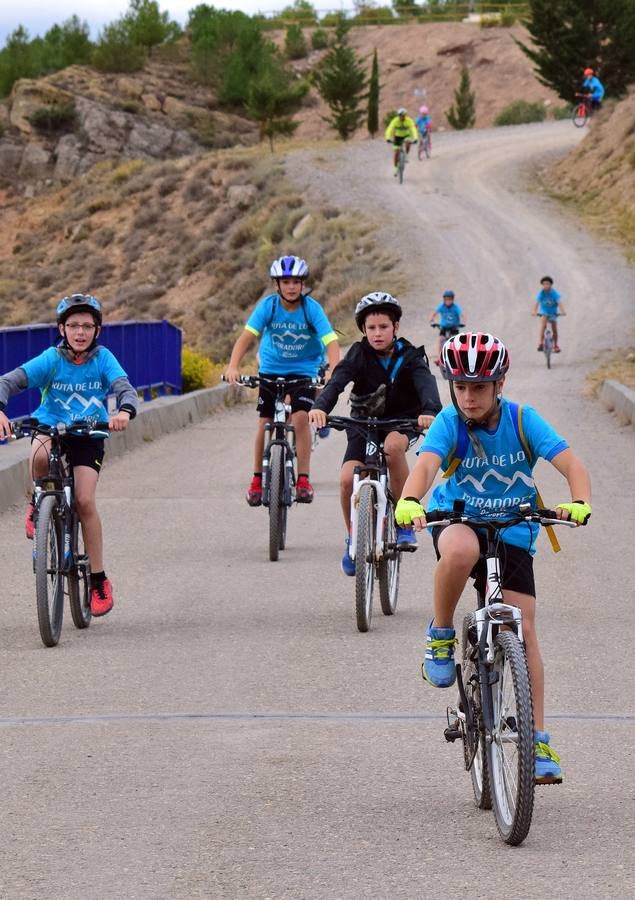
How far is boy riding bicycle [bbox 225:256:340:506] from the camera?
40.6 feet

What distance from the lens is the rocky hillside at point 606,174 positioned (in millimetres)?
50219

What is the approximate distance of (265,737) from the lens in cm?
679

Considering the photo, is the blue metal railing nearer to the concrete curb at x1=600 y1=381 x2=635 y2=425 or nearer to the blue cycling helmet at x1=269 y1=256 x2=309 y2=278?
the blue cycling helmet at x1=269 y1=256 x2=309 y2=278

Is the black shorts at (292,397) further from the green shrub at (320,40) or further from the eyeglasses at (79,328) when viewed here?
the green shrub at (320,40)

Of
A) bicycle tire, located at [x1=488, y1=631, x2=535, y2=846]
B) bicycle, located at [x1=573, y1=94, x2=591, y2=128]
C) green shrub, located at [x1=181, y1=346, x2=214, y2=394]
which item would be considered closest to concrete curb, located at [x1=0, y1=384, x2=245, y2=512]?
green shrub, located at [x1=181, y1=346, x2=214, y2=394]

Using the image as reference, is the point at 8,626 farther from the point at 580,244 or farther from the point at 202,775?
the point at 580,244

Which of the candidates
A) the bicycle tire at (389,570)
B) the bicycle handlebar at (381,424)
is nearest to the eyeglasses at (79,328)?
the bicycle handlebar at (381,424)

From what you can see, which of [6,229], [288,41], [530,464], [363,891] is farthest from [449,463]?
[288,41]

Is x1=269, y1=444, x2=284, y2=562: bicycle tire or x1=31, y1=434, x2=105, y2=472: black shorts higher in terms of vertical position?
x1=31, y1=434, x2=105, y2=472: black shorts

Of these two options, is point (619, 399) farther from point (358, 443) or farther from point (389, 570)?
point (389, 570)

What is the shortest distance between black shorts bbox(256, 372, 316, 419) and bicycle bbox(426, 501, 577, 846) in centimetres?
667

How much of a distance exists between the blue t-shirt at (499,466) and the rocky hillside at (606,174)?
41.8m

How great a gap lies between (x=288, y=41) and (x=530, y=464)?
413 ft

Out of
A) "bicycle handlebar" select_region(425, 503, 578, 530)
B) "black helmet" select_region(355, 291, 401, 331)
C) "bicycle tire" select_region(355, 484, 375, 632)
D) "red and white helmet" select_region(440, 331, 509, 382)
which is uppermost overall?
"red and white helmet" select_region(440, 331, 509, 382)
